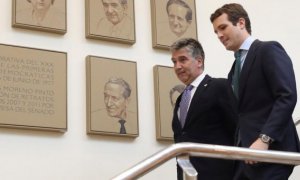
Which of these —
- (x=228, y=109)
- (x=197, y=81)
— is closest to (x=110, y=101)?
(x=197, y=81)

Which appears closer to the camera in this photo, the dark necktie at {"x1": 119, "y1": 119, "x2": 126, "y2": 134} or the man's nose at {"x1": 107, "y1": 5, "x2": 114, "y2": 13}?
the dark necktie at {"x1": 119, "y1": 119, "x2": 126, "y2": 134}

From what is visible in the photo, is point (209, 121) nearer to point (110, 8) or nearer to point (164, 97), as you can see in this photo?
point (164, 97)

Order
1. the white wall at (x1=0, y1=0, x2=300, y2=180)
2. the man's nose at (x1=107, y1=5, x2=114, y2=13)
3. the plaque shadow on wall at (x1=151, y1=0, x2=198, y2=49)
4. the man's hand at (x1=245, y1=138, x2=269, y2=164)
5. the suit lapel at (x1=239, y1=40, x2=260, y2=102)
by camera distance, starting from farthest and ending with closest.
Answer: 1. the plaque shadow on wall at (x1=151, y1=0, x2=198, y2=49)
2. the man's nose at (x1=107, y1=5, x2=114, y2=13)
3. the white wall at (x1=0, y1=0, x2=300, y2=180)
4. the suit lapel at (x1=239, y1=40, x2=260, y2=102)
5. the man's hand at (x1=245, y1=138, x2=269, y2=164)

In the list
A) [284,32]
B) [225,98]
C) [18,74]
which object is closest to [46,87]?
[18,74]

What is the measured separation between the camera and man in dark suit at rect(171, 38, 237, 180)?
3526mm

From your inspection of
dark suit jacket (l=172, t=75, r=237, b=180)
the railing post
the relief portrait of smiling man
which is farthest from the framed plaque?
the railing post

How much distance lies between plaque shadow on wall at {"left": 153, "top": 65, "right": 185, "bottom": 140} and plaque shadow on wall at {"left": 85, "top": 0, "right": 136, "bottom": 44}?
344 mm

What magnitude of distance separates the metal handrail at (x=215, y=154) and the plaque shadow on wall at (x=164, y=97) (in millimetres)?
1969

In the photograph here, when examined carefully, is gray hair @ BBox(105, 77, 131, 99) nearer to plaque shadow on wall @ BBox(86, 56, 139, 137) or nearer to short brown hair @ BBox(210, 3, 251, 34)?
plaque shadow on wall @ BBox(86, 56, 139, 137)

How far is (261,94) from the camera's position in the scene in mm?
3004

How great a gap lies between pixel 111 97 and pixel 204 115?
103 cm

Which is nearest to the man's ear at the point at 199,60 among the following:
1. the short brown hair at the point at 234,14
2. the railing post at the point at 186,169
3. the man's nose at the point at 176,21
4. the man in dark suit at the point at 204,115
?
the man in dark suit at the point at 204,115

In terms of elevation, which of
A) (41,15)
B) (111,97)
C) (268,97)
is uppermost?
(41,15)

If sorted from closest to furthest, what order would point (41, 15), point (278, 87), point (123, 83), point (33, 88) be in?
1. point (278, 87)
2. point (33, 88)
3. point (41, 15)
4. point (123, 83)
